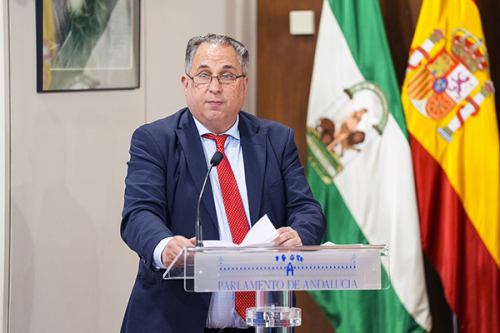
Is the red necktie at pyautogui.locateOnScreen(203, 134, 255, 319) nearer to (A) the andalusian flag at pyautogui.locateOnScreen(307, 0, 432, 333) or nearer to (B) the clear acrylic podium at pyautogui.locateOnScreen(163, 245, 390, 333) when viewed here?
(B) the clear acrylic podium at pyautogui.locateOnScreen(163, 245, 390, 333)

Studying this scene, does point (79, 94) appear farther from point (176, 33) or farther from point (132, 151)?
point (132, 151)

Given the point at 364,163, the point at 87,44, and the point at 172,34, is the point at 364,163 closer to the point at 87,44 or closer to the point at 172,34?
the point at 172,34

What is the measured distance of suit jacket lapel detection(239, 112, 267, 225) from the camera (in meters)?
1.94

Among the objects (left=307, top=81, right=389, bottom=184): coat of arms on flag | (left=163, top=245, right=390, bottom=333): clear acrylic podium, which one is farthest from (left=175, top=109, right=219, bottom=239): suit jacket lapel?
(left=307, top=81, right=389, bottom=184): coat of arms on flag

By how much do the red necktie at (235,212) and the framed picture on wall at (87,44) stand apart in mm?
1122

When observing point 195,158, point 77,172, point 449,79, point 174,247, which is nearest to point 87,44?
point 77,172

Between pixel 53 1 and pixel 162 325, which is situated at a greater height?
pixel 53 1

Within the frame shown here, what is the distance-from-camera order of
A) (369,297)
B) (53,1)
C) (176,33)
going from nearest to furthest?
(53,1)
(369,297)
(176,33)

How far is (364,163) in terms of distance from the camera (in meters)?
3.27

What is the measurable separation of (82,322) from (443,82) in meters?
2.25

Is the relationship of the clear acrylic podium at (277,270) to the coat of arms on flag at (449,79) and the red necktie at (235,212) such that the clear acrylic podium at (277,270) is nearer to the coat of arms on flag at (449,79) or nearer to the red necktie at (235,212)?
the red necktie at (235,212)

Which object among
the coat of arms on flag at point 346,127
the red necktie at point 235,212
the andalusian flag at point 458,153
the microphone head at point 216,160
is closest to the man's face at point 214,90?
the red necktie at point 235,212

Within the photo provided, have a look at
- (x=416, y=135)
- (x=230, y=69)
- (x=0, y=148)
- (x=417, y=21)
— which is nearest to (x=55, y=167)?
(x=0, y=148)

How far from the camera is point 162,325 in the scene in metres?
1.84
